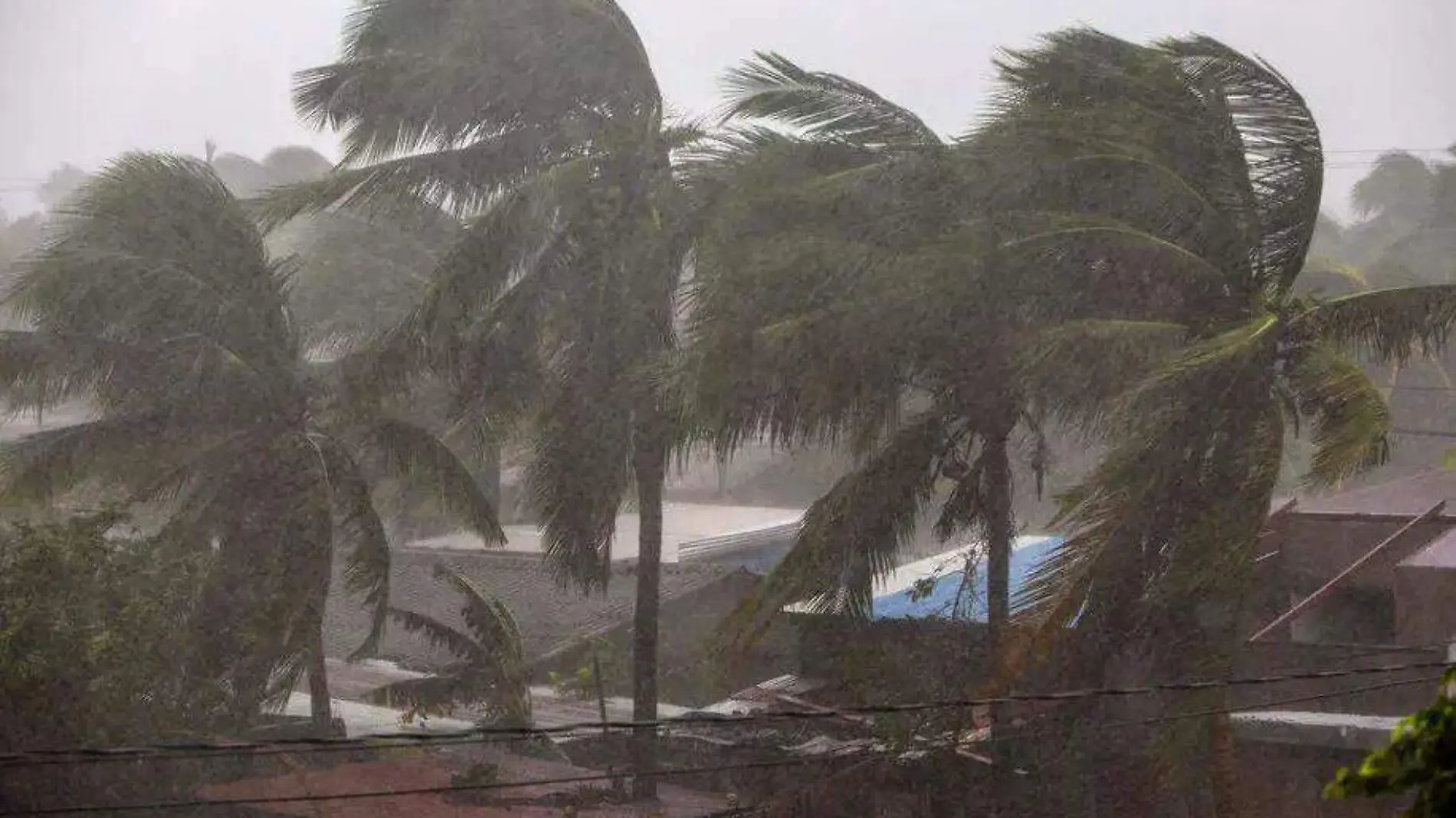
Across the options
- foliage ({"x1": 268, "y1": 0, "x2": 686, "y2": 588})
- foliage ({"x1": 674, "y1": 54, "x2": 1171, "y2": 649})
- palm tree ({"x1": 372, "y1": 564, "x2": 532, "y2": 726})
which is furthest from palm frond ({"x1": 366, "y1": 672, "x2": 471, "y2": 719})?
foliage ({"x1": 674, "y1": 54, "x2": 1171, "y2": 649})

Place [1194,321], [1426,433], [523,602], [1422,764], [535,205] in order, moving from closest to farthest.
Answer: [1422,764] < [1194,321] < [1426,433] < [535,205] < [523,602]

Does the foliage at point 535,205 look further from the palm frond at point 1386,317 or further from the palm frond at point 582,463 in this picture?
the palm frond at point 1386,317

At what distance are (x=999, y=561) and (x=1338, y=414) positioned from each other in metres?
1.23

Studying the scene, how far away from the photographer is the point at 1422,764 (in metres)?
1.56

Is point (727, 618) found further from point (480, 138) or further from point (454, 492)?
point (480, 138)

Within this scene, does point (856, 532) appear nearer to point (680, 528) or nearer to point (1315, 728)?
point (1315, 728)

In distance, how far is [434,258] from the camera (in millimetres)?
5473

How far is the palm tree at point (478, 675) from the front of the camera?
5094 mm

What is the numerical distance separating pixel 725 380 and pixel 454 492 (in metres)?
1.51

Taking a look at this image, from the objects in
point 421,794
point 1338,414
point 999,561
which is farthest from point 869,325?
point 421,794

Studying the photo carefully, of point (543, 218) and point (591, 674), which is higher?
point (543, 218)

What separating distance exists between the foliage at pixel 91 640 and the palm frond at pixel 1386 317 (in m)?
3.68

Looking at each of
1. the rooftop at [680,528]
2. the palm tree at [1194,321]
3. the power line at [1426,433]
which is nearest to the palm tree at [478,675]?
the rooftop at [680,528]

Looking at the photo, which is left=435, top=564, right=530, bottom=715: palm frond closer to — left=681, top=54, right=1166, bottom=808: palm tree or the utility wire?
the utility wire
